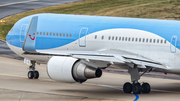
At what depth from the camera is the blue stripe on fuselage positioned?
83.2 feet

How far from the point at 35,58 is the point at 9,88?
4557mm

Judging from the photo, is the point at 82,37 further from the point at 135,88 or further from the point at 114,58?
the point at 135,88

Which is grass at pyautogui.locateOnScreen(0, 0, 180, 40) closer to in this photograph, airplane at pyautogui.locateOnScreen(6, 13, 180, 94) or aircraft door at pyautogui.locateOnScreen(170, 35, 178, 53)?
airplane at pyautogui.locateOnScreen(6, 13, 180, 94)

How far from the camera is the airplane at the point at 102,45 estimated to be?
23.8 m

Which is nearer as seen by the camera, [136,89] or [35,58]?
[136,89]

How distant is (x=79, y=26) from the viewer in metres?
27.7

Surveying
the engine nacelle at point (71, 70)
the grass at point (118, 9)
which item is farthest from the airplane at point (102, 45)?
the grass at point (118, 9)

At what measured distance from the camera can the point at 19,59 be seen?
137ft

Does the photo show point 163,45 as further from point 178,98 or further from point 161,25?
point 178,98

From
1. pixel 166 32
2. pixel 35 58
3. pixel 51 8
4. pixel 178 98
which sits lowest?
pixel 178 98

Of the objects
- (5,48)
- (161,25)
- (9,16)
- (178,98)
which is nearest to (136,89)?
(178,98)

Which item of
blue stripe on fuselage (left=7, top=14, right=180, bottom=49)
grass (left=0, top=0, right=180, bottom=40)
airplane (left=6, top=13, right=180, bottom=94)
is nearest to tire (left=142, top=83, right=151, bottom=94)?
airplane (left=6, top=13, right=180, bottom=94)

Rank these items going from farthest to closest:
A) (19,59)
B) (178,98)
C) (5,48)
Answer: (5,48) → (19,59) → (178,98)

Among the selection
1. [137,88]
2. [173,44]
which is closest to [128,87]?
[137,88]
